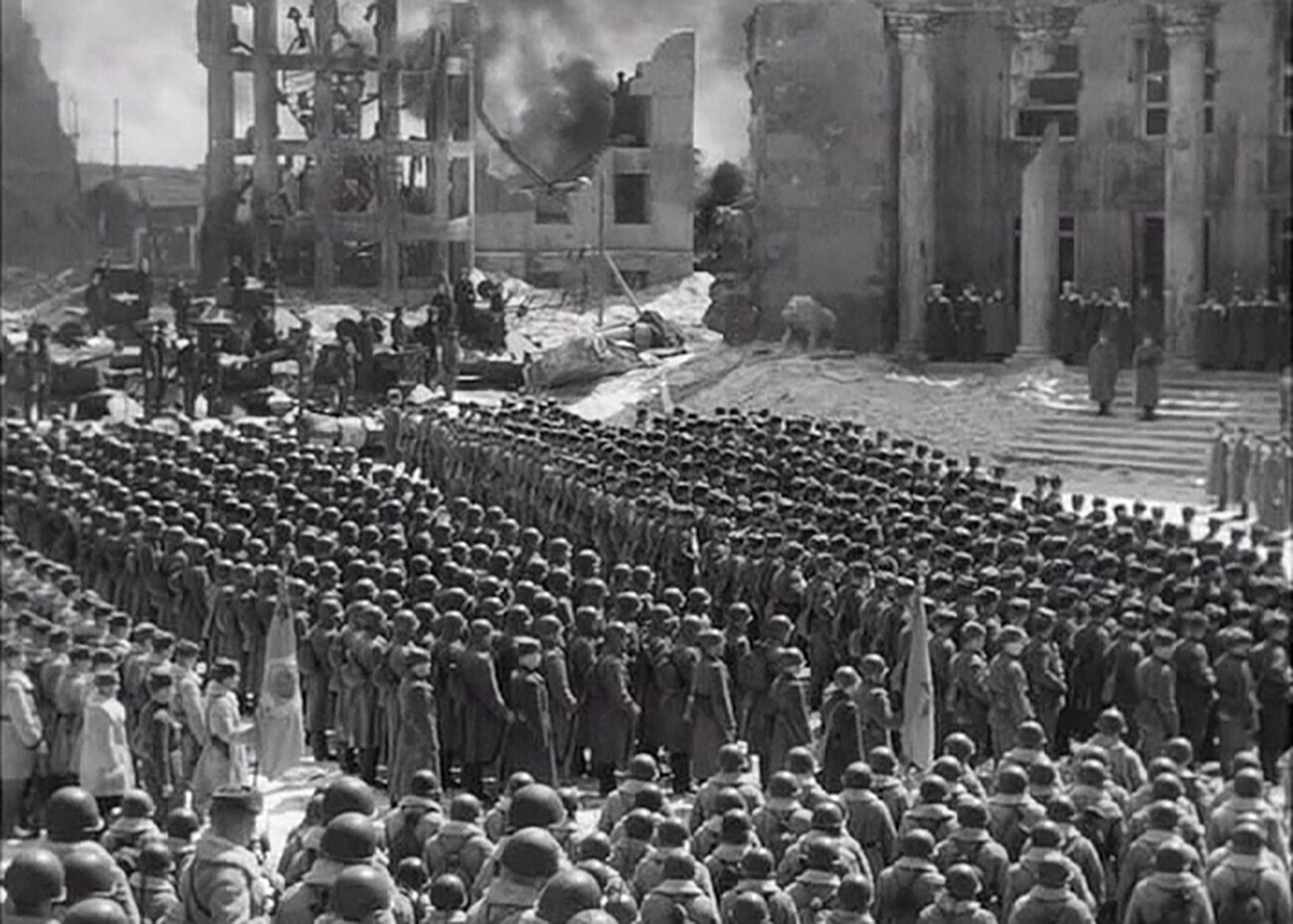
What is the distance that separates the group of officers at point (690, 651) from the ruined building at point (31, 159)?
2.84 ft

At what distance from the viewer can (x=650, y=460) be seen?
1335 centimetres

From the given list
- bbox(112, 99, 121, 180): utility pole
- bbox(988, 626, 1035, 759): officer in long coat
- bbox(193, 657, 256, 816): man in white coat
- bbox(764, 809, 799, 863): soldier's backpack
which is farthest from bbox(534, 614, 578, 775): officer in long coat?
bbox(112, 99, 121, 180): utility pole

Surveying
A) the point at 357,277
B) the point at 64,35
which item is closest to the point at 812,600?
the point at 357,277

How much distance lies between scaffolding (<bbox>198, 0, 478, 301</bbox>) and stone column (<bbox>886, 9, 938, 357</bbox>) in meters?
2.41

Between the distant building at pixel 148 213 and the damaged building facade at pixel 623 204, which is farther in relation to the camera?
the damaged building facade at pixel 623 204

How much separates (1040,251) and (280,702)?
390 centimetres

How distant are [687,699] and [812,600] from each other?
1.27 metres

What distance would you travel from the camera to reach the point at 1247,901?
28.2ft

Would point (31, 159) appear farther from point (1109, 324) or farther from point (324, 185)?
point (1109, 324)

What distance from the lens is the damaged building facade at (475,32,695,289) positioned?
9.98 m

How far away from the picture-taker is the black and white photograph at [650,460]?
8.62 metres

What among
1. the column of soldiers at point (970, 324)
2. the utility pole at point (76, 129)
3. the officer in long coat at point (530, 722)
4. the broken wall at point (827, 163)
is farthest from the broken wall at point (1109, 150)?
the utility pole at point (76, 129)

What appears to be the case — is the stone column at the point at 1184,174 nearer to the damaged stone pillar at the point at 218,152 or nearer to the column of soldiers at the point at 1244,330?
the column of soldiers at the point at 1244,330

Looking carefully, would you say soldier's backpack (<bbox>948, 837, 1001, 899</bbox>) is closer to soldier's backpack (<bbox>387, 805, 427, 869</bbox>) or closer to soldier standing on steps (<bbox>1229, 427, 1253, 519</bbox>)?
soldier's backpack (<bbox>387, 805, 427, 869</bbox>)
